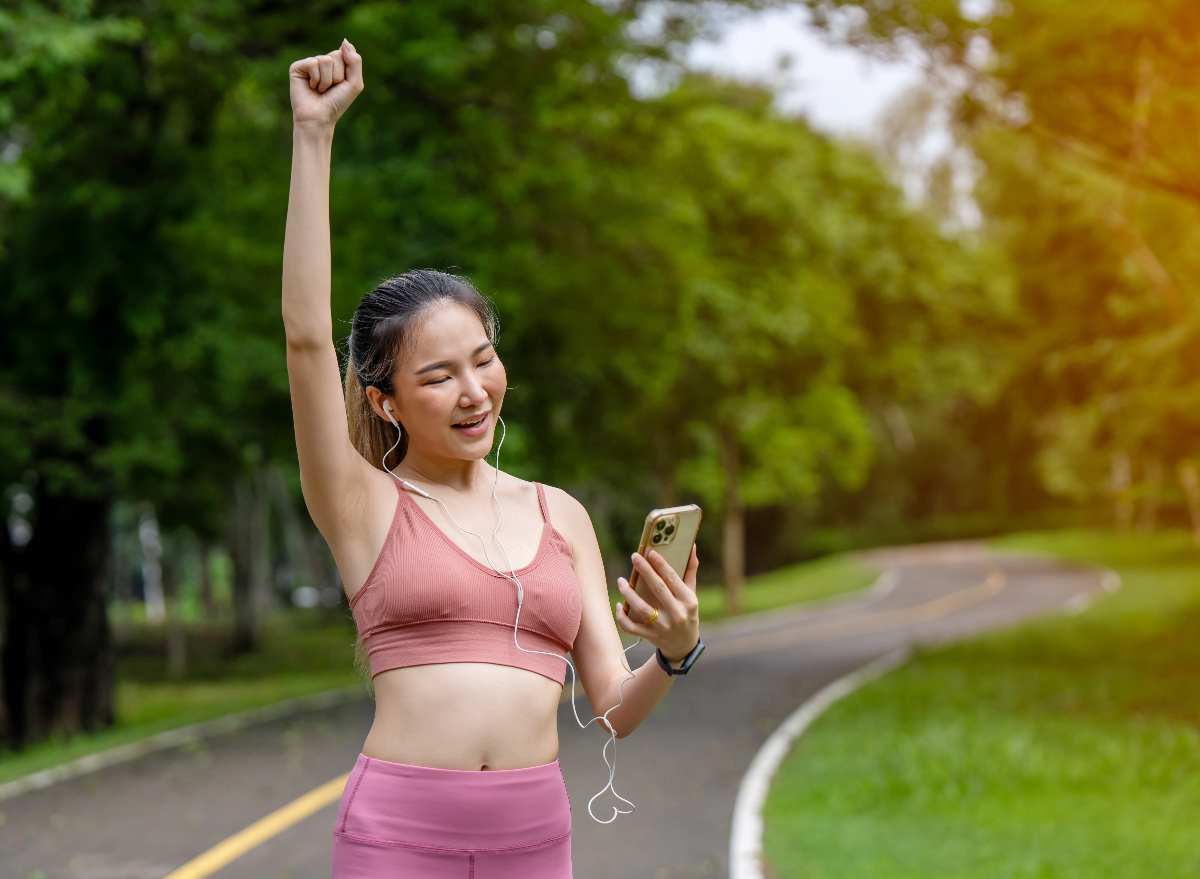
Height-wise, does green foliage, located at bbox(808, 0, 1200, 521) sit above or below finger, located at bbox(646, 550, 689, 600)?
above

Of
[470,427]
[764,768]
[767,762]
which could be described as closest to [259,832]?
[764,768]

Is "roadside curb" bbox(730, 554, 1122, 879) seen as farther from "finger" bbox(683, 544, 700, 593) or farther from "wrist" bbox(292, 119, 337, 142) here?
"wrist" bbox(292, 119, 337, 142)

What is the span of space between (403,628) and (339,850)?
416mm

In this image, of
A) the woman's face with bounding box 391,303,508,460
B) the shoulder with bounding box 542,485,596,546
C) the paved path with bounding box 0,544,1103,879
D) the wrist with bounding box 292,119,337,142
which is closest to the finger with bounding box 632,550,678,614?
the shoulder with bounding box 542,485,596,546

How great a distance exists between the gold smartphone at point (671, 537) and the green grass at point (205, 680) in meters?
1.52

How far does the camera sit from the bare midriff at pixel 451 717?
2.38 metres

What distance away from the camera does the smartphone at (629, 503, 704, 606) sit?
240cm

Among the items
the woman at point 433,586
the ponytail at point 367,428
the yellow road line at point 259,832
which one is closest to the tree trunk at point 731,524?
the yellow road line at point 259,832

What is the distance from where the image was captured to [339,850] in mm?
2400

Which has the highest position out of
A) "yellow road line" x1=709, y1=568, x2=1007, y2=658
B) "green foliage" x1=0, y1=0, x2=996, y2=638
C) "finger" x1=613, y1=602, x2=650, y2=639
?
"green foliage" x1=0, y1=0, x2=996, y2=638

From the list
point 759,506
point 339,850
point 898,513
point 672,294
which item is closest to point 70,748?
point 672,294

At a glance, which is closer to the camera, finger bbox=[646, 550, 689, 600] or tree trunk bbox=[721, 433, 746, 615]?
finger bbox=[646, 550, 689, 600]

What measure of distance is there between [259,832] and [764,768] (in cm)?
435

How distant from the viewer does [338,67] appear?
2.38 m
